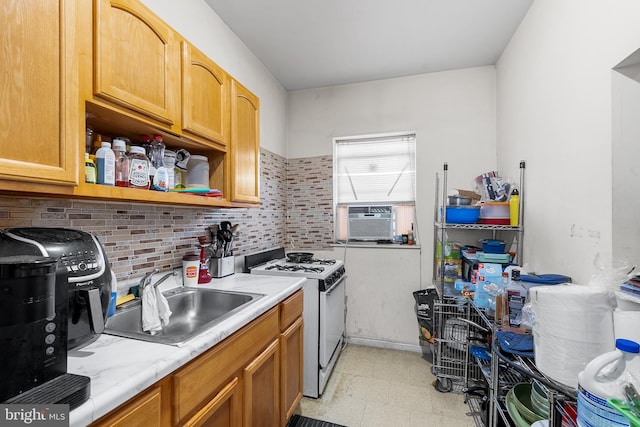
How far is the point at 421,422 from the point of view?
1.86 metres

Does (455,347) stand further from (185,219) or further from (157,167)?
(157,167)

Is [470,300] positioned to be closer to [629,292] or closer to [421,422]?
[421,422]

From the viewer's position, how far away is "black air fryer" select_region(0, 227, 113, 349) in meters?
0.76

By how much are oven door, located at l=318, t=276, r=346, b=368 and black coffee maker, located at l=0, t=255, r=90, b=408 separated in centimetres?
157

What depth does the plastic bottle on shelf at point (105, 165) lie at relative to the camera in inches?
40.3

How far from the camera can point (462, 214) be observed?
2.14 m

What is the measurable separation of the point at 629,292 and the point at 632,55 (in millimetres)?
890

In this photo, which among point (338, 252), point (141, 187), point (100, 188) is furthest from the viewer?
point (338, 252)

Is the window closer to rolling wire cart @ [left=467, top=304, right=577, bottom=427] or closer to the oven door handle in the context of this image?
the oven door handle

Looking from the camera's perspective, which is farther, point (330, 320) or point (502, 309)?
point (330, 320)

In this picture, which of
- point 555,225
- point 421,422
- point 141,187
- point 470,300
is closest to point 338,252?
point 470,300

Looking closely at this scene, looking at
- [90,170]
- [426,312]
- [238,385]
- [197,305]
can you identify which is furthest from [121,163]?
[426,312]

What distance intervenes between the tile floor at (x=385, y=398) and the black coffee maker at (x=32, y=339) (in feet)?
5.62

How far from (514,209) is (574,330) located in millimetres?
1240
